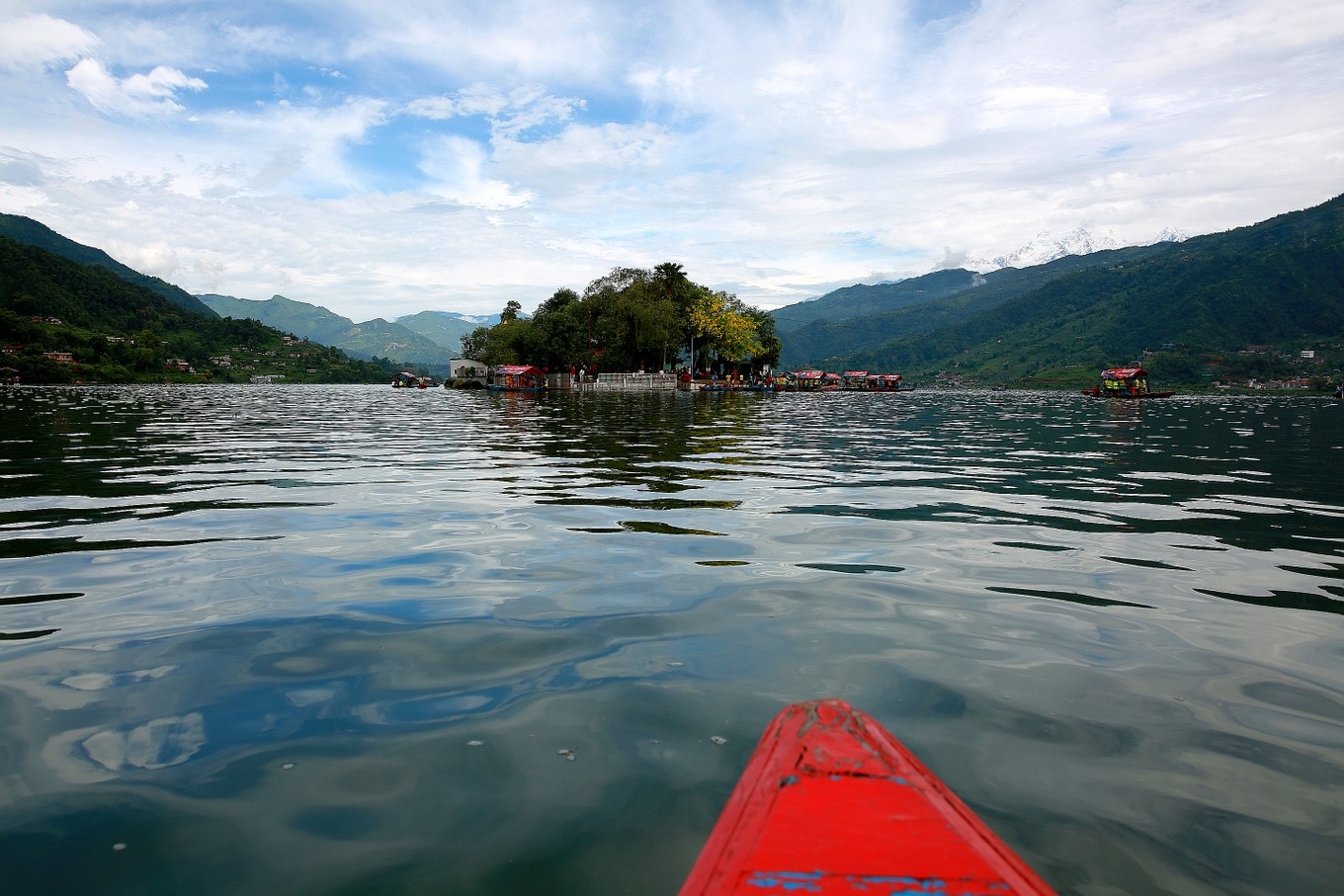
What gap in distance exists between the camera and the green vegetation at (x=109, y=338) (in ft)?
349

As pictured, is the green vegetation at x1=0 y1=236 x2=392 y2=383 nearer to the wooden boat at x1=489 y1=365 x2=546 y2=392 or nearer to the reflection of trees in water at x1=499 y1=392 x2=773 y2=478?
the wooden boat at x1=489 y1=365 x2=546 y2=392

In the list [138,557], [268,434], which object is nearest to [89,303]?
[268,434]

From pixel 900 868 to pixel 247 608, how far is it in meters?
6.37

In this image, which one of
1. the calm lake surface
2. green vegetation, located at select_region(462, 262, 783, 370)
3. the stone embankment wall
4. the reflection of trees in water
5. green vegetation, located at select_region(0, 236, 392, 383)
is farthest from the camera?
green vegetation, located at select_region(0, 236, 392, 383)

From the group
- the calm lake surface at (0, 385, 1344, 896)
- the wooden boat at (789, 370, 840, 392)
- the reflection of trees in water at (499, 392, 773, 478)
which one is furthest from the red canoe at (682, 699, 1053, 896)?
the wooden boat at (789, 370, 840, 392)

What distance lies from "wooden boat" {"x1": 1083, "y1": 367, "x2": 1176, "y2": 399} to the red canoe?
90.7 metres

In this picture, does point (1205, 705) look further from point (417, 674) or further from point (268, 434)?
point (268, 434)

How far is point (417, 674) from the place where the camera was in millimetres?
4957

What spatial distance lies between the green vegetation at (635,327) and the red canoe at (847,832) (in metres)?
86.3

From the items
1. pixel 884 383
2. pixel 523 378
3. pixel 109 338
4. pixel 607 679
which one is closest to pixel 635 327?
pixel 523 378

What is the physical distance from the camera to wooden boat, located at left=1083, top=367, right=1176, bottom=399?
78.6 meters

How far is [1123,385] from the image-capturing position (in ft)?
289

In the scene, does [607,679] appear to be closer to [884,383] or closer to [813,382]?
[813,382]

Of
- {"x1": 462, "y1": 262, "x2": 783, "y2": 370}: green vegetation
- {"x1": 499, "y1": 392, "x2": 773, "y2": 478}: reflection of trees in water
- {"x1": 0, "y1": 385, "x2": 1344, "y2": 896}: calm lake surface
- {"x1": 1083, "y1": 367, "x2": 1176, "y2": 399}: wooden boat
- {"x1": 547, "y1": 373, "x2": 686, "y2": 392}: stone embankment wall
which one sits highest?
{"x1": 462, "y1": 262, "x2": 783, "y2": 370}: green vegetation
